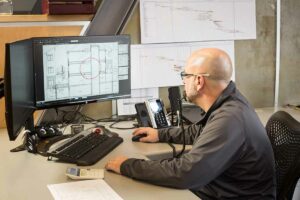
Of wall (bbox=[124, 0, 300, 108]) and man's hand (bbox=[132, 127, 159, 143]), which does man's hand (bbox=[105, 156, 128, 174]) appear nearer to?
man's hand (bbox=[132, 127, 159, 143])

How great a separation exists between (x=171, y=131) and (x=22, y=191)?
904 mm

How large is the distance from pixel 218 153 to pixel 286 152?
40 centimetres

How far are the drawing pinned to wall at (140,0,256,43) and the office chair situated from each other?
1.07 m

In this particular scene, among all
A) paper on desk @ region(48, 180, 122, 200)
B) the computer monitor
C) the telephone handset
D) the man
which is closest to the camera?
paper on desk @ region(48, 180, 122, 200)

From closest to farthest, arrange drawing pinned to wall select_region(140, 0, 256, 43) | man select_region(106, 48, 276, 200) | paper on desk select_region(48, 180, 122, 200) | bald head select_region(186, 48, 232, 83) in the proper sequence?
paper on desk select_region(48, 180, 122, 200), man select_region(106, 48, 276, 200), bald head select_region(186, 48, 232, 83), drawing pinned to wall select_region(140, 0, 256, 43)

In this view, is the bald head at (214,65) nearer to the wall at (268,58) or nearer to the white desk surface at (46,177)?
the white desk surface at (46,177)

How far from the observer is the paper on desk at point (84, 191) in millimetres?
1488

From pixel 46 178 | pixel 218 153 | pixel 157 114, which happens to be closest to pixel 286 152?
pixel 218 153

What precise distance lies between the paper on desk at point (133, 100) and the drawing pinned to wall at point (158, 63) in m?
0.04

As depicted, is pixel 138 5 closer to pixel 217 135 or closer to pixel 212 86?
pixel 212 86

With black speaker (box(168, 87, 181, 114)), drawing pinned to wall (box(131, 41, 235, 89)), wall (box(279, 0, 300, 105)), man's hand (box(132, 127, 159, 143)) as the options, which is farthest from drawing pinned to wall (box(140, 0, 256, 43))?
man's hand (box(132, 127, 159, 143))

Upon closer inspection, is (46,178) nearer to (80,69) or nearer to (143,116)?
(80,69)

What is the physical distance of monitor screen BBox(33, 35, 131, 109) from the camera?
7.08 ft

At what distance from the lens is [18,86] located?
185cm
